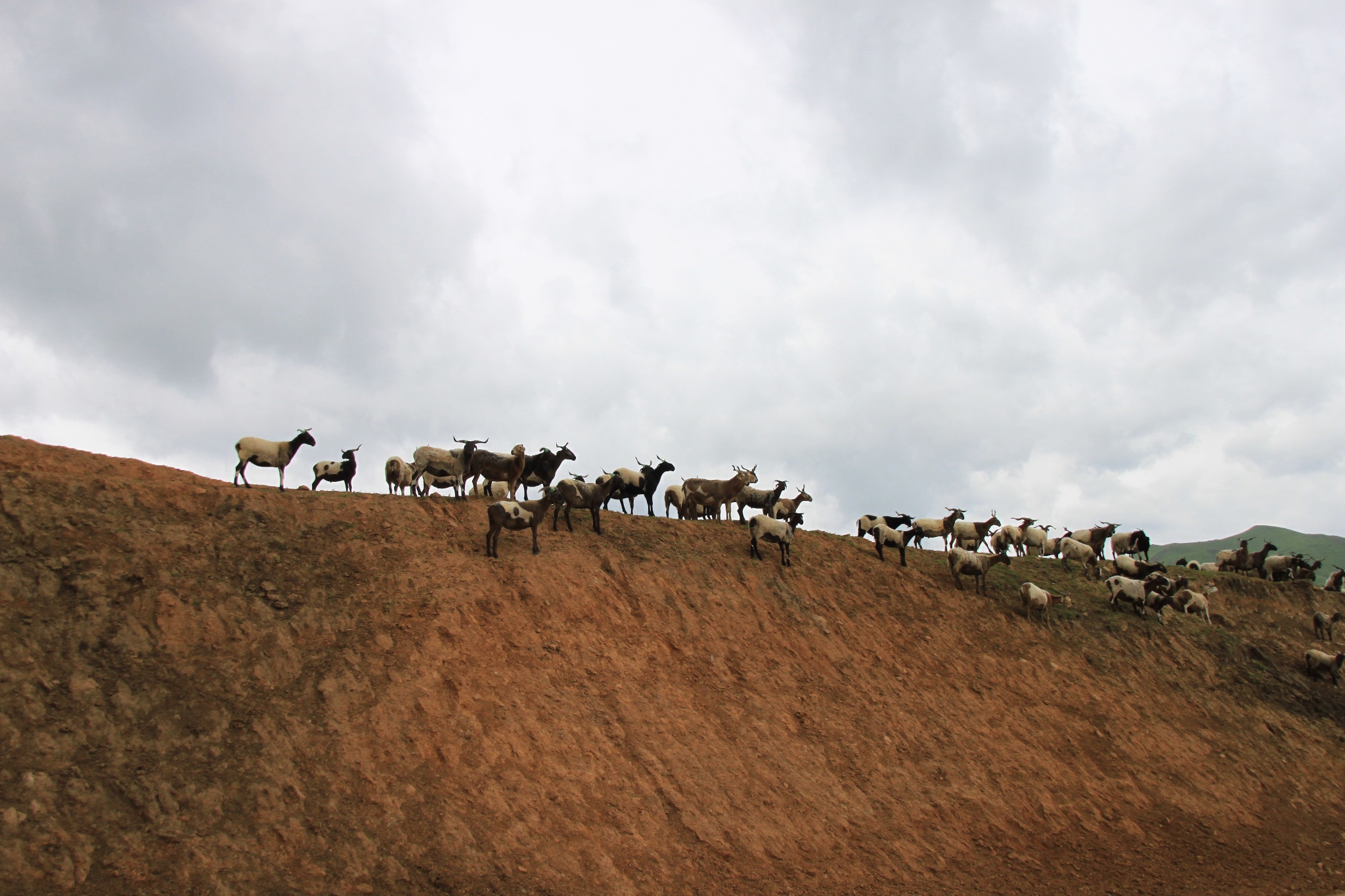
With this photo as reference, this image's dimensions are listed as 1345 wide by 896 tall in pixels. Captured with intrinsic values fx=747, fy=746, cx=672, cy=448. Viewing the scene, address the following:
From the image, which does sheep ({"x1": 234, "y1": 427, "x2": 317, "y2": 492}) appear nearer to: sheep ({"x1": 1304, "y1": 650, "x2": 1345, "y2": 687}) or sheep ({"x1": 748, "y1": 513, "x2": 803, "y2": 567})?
sheep ({"x1": 748, "y1": 513, "x2": 803, "y2": 567})

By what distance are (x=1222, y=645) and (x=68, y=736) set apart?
36865 mm

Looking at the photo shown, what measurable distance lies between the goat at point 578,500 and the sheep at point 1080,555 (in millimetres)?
23339

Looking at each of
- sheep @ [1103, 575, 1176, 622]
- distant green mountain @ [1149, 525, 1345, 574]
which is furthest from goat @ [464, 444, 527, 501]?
distant green mountain @ [1149, 525, 1345, 574]

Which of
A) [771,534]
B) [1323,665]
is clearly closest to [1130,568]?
[1323,665]

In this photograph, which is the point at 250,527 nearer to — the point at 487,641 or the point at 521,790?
the point at 487,641

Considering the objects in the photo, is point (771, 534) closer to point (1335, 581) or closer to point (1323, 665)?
point (1323, 665)

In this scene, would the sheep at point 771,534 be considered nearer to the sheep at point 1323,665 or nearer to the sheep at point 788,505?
the sheep at point 788,505

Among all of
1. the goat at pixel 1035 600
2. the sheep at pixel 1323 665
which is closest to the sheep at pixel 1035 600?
the goat at pixel 1035 600

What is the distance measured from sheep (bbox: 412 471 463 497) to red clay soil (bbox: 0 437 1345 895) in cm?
240

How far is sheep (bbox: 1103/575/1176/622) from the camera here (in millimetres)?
29922

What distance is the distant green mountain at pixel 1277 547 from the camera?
A: 134 metres

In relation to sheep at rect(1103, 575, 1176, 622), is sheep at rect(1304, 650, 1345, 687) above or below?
below

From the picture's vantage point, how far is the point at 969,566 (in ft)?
91.9

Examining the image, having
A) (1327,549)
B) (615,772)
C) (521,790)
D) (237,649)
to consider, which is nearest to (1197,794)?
(615,772)
